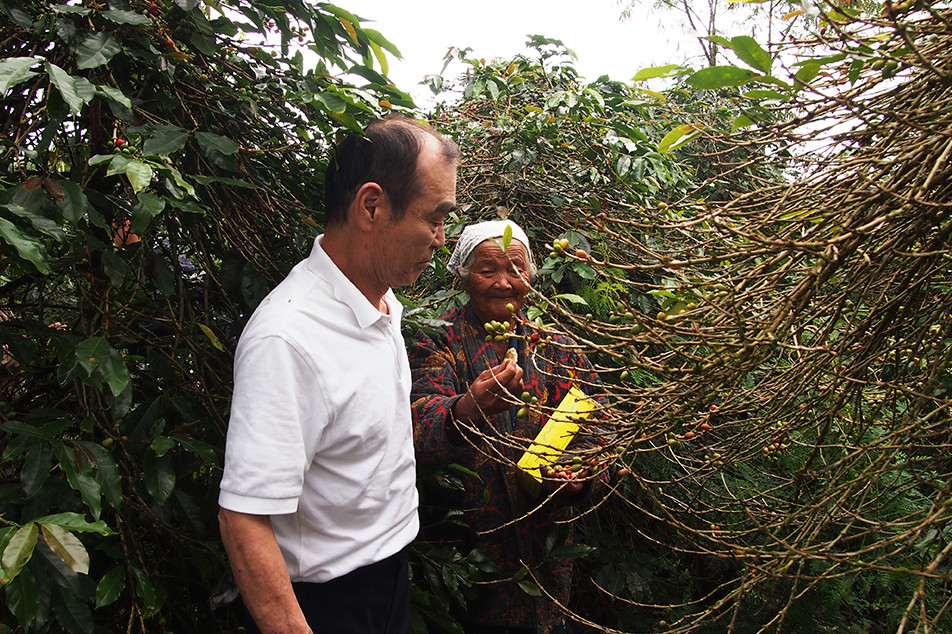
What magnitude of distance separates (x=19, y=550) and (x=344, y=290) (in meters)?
0.74

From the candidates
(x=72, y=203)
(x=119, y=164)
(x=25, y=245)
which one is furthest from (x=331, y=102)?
(x=25, y=245)

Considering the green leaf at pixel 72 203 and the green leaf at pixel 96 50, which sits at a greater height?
the green leaf at pixel 96 50

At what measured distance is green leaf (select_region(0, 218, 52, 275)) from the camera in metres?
1.10

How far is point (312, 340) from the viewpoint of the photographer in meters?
1.30

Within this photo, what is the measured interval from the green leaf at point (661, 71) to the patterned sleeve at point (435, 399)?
1040 mm

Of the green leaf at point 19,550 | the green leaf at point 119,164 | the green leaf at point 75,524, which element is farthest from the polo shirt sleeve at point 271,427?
the green leaf at point 119,164

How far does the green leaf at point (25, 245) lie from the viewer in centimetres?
110

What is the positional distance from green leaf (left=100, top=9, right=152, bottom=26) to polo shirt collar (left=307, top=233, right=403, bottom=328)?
600mm

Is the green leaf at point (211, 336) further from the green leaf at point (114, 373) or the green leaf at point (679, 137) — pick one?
the green leaf at point (679, 137)

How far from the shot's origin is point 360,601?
4.61 ft

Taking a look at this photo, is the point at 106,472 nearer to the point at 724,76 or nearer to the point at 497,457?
the point at 497,457

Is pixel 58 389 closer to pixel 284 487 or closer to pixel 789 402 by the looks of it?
pixel 284 487

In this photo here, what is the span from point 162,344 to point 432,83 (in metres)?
2.68

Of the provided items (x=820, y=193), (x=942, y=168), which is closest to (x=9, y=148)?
(x=820, y=193)
